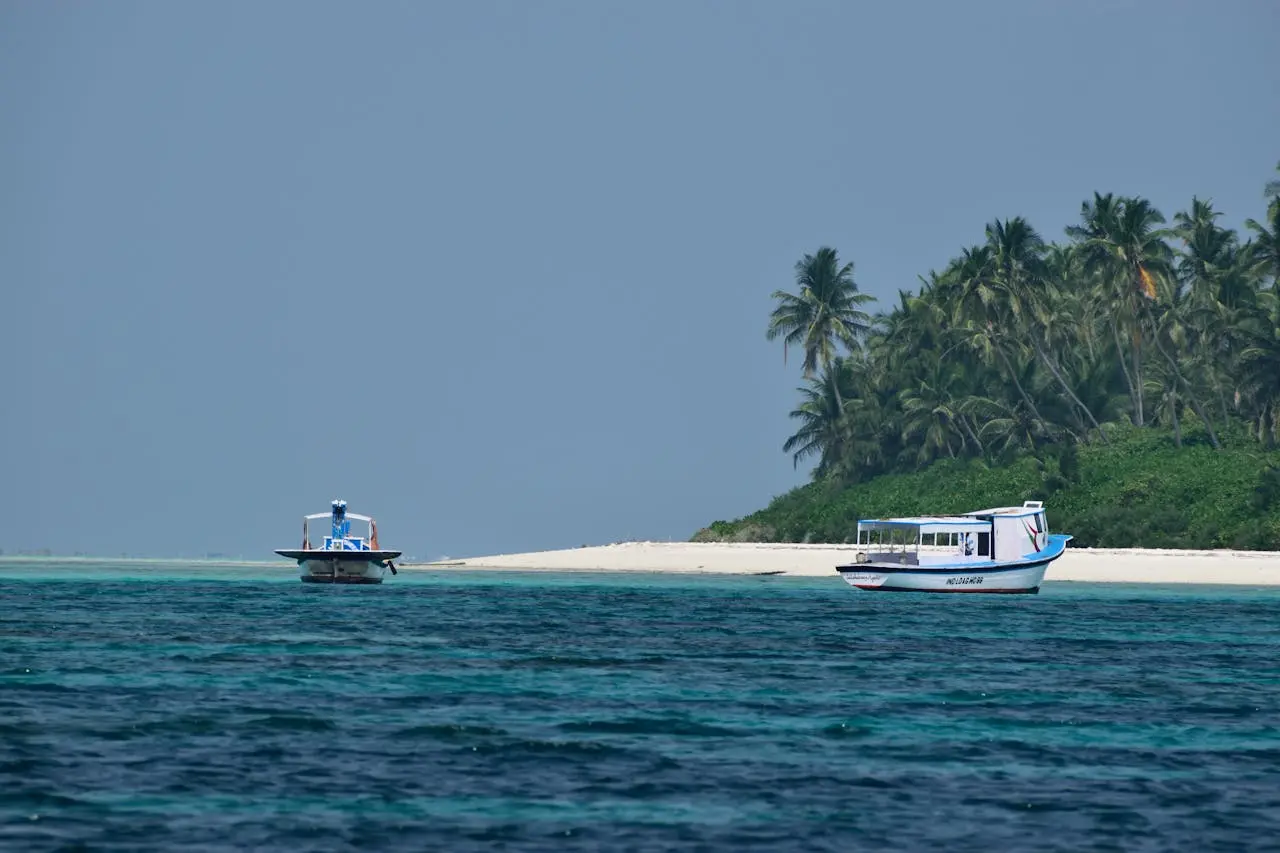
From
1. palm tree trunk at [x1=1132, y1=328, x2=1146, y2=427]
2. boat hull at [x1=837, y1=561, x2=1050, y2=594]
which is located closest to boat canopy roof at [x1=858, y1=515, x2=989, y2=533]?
boat hull at [x1=837, y1=561, x2=1050, y2=594]

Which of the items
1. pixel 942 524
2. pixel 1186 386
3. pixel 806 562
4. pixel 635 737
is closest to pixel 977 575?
pixel 942 524

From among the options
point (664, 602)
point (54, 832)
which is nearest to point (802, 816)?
point (54, 832)

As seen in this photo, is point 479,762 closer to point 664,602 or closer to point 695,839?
point 695,839

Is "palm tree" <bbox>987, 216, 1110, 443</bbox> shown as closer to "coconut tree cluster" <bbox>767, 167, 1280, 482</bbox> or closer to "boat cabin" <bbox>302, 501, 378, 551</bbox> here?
"coconut tree cluster" <bbox>767, 167, 1280, 482</bbox>

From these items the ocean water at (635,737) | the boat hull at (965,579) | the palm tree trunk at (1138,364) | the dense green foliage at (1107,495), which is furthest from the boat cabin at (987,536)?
the palm tree trunk at (1138,364)

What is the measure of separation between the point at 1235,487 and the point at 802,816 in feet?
269

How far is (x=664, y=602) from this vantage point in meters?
64.6

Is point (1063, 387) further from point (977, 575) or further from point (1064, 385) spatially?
point (977, 575)

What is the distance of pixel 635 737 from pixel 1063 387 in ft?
310

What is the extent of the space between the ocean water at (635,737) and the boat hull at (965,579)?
21035 millimetres

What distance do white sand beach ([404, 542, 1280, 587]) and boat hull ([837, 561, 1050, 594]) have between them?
532 inches

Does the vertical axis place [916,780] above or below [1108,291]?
below

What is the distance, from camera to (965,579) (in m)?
70.4

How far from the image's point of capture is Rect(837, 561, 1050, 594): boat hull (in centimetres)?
6988
